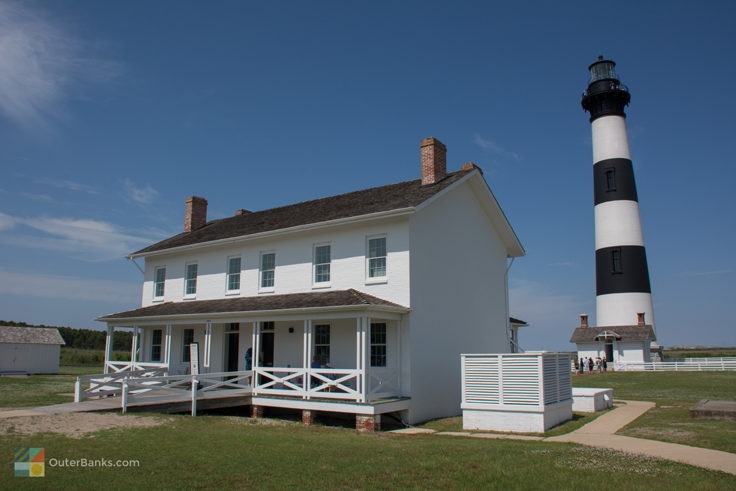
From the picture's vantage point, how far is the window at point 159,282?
24.7 meters

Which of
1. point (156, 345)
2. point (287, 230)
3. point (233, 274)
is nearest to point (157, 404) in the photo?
point (287, 230)

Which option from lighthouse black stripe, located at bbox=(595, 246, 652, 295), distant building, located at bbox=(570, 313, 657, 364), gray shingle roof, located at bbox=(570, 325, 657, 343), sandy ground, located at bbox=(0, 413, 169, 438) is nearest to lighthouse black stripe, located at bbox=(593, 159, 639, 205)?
lighthouse black stripe, located at bbox=(595, 246, 652, 295)

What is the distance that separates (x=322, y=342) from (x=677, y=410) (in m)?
11.0

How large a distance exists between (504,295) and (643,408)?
656 centimetres

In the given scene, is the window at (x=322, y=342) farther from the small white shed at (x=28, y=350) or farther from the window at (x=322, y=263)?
the small white shed at (x=28, y=350)

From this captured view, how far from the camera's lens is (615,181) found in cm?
3784

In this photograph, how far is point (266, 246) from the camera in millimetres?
20891

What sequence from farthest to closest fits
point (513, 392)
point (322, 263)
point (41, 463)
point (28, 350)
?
point (28, 350), point (322, 263), point (513, 392), point (41, 463)

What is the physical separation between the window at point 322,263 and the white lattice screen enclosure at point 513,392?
606cm

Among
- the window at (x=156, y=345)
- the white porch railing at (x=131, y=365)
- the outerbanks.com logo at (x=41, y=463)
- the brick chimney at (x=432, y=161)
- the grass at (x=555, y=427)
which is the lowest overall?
the grass at (x=555, y=427)

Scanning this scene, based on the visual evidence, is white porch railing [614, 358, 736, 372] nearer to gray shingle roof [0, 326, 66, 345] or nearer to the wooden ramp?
the wooden ramp

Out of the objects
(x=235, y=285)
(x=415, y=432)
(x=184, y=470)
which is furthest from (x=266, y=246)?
(x=184, y=470)

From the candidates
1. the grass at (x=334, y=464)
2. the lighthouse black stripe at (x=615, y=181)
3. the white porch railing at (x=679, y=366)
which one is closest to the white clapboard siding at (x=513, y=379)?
the grass at (x=334, y=464)

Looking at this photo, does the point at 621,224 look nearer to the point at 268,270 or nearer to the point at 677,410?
the point at 677,410
